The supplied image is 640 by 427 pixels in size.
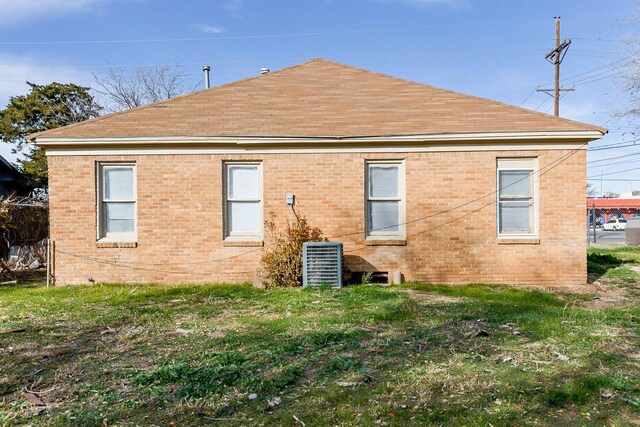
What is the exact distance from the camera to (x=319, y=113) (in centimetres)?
1012

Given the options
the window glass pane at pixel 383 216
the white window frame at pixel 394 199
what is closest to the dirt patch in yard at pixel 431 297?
the white window frame at pixel 394 199

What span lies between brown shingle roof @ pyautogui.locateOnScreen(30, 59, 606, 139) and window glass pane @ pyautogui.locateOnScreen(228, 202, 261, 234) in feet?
5.36

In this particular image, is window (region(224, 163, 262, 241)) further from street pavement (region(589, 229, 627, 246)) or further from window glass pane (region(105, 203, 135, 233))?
street pavement (region(589, 229, 627, 246))

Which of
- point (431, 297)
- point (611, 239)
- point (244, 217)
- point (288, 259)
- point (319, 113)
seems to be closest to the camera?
point (431, 297)

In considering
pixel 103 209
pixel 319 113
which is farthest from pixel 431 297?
pixel 103 209

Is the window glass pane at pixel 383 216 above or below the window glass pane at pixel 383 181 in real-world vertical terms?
below

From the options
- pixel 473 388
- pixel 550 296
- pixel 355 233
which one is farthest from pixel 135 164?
pixel 550 296

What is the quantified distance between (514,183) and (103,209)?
9.45 metres

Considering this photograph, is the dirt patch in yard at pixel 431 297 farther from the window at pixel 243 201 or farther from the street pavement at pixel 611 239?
the street pavement at pixel 611 239

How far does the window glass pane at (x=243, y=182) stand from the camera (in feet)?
31.1

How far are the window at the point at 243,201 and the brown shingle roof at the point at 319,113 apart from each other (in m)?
0.86

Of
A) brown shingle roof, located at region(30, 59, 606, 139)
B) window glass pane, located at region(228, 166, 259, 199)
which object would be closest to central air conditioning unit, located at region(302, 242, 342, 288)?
window glass pane, located at region(228, 166, 259, 199)

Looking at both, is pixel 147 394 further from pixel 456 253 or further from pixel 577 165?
pixel 577 165

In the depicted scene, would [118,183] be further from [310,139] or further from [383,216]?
[383,216]
